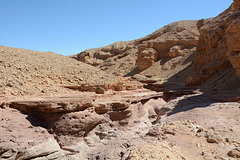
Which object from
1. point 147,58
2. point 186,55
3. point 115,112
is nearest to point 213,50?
point 186,55

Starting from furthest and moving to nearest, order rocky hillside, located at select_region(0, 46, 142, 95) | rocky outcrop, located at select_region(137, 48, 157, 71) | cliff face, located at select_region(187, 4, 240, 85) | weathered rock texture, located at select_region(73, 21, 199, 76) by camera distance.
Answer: rocky outcrop, located at select_region(137, 48, 157, 71) → weathered rock texture, located at select_region(73, 21, 199, 76) → cliff face, located at select_region(187, 4, 240, 85) → rocky hillside, located at select_region(0, 46, 142, 95)

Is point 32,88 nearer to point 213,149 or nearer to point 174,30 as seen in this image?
point 213,149

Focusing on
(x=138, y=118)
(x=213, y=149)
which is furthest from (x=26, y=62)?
(x=213, y=149)

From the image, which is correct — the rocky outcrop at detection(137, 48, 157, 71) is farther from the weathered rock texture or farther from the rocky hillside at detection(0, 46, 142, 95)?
the rocky hillside at detection(0, 46, 142, 95)

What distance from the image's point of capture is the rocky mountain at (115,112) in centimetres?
411

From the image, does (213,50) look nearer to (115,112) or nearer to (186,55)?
(186,55)

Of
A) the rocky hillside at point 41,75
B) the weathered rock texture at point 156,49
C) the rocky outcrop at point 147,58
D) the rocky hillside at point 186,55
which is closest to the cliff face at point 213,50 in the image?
the rocky hillside at point 186,55

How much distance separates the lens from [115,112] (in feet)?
25.7

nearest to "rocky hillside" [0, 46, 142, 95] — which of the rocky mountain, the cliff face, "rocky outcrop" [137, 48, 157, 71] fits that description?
the rocky mountain

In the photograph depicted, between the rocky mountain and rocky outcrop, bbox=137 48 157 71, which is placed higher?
rocky outcrop, bbox=137 48 157 71

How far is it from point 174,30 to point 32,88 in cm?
1966

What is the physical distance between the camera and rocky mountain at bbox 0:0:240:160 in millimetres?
4109

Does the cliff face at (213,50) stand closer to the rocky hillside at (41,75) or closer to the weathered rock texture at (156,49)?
the weathered rock texture at (156,49)

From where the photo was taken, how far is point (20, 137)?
5.04m
